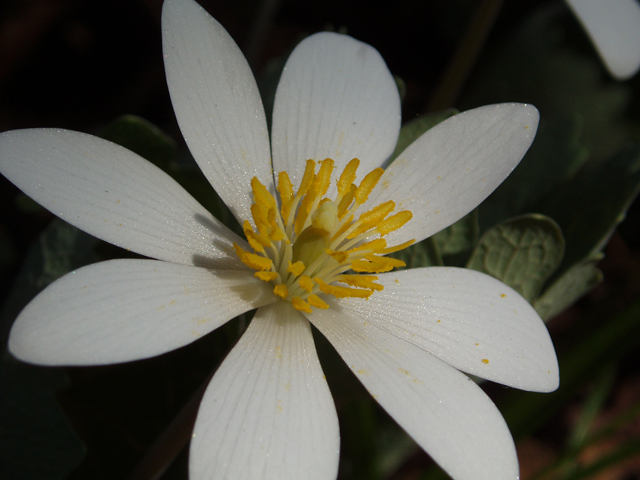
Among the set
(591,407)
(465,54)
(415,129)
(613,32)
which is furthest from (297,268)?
(591,407)

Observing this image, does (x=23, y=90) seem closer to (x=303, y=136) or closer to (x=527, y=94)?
(x=303, y=136)

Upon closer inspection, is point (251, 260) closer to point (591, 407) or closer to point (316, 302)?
point (316, 302)

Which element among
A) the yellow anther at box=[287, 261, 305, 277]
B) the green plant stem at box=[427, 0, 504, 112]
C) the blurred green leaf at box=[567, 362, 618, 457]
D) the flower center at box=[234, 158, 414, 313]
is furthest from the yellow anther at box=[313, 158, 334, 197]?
the blurred green leaf at box=[567, 362, 618, 457]

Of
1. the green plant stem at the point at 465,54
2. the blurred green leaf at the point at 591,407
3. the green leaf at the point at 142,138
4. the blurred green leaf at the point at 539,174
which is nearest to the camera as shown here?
the green leaf at the point at 142,138

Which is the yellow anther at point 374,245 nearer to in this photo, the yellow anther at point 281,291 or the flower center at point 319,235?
the flower center at point 319,235

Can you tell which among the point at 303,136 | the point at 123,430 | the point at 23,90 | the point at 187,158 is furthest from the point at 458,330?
the point at 23,90

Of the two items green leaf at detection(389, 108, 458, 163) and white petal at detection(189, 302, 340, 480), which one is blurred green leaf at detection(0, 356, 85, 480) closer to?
white petal at detection(189, 302, 340, 480)

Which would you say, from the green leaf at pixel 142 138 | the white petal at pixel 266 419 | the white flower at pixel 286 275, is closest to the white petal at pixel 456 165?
the white flower at pixel 286 275
